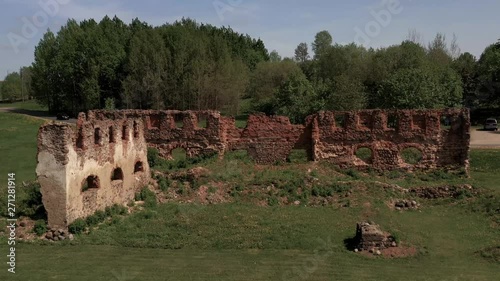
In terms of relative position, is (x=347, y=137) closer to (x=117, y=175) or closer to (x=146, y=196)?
(x=146, y=196)

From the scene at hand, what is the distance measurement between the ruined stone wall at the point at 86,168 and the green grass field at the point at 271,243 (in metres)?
1.42

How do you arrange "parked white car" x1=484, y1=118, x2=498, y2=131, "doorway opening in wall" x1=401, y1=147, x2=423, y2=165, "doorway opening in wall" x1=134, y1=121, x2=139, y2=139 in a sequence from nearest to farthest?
"doorway opening in wall" x1=134, y1=121, x2=139, y2=139 < "doorway opening in wall" x1=401, y1=147, x2=423, y2=165 < "parked white car" x1=484, y1=118, x2=498, y2=131

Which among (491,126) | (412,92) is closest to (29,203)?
(412,92)

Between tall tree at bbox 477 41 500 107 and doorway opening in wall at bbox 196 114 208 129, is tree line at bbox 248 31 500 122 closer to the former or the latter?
tall tree at bbox 477 41 500 107

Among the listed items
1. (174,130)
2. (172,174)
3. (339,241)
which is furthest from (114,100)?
(339,241)

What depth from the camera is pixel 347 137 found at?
99.2ft

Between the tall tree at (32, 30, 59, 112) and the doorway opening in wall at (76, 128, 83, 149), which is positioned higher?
the tall tree at (32, 30, 59, 112)

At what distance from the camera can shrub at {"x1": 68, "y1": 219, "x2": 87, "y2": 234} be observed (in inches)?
800

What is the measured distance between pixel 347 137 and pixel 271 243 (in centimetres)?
1261

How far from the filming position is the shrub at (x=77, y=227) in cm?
2033

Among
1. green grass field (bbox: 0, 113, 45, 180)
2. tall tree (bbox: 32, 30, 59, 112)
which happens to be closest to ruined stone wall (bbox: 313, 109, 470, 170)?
green grass field (bbox: 0, 113, 45, 180)

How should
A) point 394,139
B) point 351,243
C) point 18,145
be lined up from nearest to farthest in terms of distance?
point 351,243
point 394,139
point 18,145

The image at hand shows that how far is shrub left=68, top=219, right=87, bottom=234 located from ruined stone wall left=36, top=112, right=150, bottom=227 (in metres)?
0.25

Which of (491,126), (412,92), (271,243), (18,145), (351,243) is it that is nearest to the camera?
(271,243)
